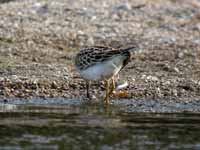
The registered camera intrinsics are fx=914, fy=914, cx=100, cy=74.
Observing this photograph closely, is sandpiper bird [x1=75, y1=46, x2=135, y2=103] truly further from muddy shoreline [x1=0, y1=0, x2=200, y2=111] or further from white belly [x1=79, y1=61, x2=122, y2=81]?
muddy shoreline [x1=0, y1=0, x2=200, y2=111]

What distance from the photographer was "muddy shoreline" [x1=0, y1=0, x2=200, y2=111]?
13961mm

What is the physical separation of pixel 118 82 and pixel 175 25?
212 inches

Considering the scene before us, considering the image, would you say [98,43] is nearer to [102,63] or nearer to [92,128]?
[102,63]

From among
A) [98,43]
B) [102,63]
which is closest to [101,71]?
[102,63]

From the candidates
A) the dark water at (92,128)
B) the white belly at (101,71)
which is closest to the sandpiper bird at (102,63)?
the white belly at (101,71)

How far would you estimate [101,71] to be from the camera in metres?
13.3

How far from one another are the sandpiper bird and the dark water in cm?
63

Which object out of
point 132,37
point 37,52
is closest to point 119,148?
point 37,52

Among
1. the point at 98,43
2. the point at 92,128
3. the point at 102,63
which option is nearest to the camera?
the point at 92,128

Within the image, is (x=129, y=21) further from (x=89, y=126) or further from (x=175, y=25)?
(x=89, y=126)

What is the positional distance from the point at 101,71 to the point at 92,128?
2.43 m

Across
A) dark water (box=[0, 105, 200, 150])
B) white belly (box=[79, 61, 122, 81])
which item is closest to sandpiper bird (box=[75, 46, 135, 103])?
white belly (box=[79, 61, 122, 81])

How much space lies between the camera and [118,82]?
14602 millimetres

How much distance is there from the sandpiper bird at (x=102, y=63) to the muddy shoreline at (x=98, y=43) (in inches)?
14.6
